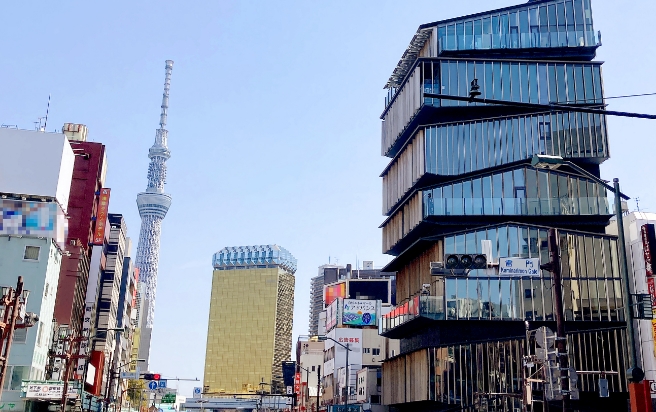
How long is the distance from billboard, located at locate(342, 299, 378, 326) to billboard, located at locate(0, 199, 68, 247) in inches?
3182

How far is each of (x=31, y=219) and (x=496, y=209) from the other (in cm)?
4264

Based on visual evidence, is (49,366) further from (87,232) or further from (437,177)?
(437,177)

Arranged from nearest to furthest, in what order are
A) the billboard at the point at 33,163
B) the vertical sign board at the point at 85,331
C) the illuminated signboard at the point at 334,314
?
the billboard at the point at 33,163 < the vertical sign board at the point at 85,331 < the illuminated signboard at the point at 334,314

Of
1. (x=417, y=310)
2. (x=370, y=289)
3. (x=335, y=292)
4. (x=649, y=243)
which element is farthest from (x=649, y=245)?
(x=335, y=292)

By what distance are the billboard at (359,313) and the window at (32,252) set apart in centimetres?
8594

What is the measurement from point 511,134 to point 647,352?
24.8 m

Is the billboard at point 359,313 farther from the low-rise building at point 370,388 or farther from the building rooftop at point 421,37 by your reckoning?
the building rooftop at point 421,37

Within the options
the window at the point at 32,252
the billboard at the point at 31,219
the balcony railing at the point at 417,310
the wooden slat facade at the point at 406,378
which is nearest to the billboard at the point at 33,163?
the billboard at the point at 31,219

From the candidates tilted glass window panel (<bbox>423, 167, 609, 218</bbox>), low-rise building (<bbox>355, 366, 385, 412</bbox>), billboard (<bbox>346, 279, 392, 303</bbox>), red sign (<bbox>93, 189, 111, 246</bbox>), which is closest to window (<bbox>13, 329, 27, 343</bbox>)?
red sign (<bbox>93, 189, 111, 246</bbox>)

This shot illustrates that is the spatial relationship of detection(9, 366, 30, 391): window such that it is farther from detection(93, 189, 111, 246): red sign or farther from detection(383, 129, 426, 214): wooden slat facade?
detection(383, 129, 426, 214): wooden slat facade

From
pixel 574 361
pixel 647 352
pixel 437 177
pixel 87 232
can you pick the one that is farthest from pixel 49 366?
pixel 647 352

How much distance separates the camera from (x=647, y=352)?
59688mm

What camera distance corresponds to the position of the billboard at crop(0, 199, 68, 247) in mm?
63688

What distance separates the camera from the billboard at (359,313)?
5571 inches
